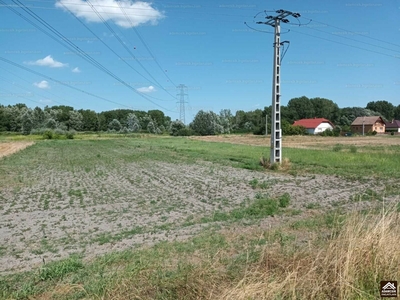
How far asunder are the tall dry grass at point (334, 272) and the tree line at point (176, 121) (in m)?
75.1

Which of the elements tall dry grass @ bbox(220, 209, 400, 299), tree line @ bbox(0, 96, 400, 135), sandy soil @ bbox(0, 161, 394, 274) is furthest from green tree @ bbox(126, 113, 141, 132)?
tall dry grass @ bbox(220, 209, 400, 299)

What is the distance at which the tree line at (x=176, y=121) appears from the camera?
79.7 metres

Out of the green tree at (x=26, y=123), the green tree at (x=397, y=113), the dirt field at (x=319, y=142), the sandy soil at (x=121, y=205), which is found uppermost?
the green tree at (x=397, y=113)

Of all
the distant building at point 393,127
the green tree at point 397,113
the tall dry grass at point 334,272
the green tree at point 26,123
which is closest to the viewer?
the tall dry grass at point 334,272

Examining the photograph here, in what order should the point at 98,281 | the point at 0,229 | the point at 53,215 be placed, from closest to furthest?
the point at 98,281 → the point at 0,229 → the point at 53,215

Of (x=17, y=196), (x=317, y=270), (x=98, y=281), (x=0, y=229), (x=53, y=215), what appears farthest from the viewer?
(x=17, y=196)

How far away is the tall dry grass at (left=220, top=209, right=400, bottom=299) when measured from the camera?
9.48ft

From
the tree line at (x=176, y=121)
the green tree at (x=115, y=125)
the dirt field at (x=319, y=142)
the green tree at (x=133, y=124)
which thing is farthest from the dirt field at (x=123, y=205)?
the green tree at (x=115, y=125)

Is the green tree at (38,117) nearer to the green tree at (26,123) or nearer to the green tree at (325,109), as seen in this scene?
the green tree at (26,123)

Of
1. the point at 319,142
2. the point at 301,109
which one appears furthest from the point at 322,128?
the point at 319,142

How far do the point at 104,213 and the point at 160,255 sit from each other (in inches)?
152

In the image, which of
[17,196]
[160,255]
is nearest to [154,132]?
[17,196]

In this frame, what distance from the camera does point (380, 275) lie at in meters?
3.12

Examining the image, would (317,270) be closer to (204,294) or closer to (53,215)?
(204,294)
